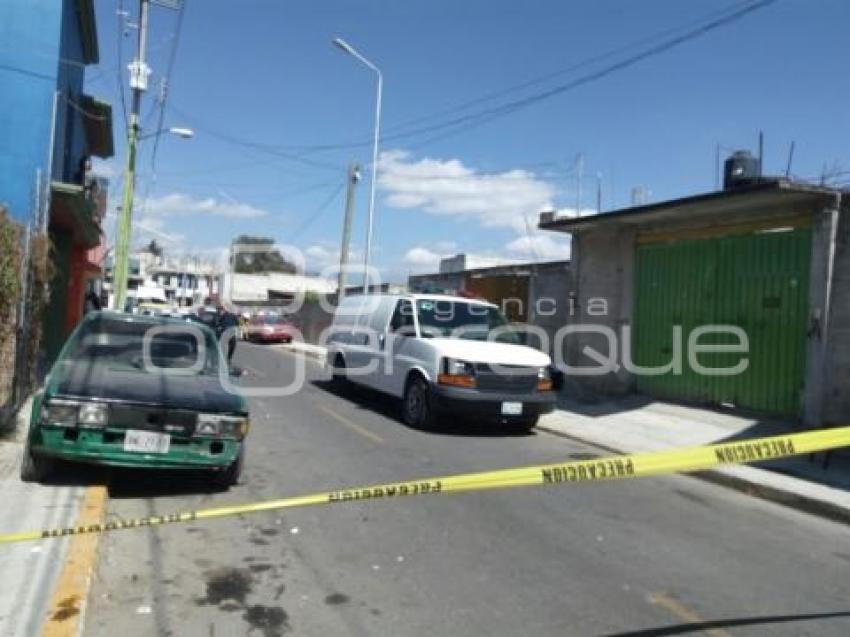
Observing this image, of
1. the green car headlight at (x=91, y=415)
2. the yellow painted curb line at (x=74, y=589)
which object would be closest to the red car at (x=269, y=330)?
the green car headlight at (x=91, y=415)

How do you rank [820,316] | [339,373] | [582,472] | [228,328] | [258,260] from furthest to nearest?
1. [258,260]
2. [228,328]
3. [339,373]
4. [820,316]
5. [582,472]

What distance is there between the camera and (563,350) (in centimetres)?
1706

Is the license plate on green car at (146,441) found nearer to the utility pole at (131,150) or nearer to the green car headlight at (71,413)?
the green car headlight at (71,413)

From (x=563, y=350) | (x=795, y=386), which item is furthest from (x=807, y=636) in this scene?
(x=563, y=350)

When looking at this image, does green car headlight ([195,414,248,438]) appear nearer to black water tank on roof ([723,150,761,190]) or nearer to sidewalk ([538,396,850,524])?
sidewalk ([538,396,850,524])

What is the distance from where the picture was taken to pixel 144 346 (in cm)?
816

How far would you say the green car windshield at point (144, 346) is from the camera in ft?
25.6

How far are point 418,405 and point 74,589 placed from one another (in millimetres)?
7700

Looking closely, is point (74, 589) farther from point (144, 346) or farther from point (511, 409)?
point (511, 409)

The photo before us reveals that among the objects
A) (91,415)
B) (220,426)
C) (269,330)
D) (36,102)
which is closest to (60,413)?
(91,415)

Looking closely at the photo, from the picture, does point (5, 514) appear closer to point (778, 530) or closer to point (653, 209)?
point (778, 530)

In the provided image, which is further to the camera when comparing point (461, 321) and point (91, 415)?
point (461, 321)

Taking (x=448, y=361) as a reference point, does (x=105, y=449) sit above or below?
below

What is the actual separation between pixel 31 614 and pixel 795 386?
1045cm
